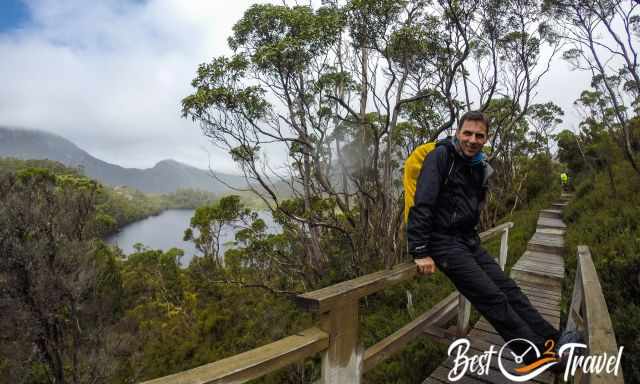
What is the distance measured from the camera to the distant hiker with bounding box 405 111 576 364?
63.0 inches

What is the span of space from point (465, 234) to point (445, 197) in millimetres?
276

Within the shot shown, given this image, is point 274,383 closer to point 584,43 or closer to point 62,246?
point 62,246

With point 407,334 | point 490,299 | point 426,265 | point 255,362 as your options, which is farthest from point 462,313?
point 255,362

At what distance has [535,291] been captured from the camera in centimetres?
402

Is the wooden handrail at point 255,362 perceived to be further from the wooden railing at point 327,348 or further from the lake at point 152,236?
the lake at point 152,236

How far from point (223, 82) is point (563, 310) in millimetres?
7011

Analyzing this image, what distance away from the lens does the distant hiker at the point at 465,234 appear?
63.0 inches

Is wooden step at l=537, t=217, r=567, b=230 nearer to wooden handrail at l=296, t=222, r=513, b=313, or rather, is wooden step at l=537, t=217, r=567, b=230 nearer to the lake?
wooden handrail at l=296, t=222, r=513, b=313

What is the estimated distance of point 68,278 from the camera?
10.6 meters

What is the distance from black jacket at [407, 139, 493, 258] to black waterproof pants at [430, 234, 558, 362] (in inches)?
3.4

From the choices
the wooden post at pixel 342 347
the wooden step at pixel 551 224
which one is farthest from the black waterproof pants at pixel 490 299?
the wooden step at pixel 551 224

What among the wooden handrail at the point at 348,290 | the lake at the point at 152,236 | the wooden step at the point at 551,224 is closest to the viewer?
the wooden handrail at the point at 348,290

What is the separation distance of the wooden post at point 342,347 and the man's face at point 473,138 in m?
1.10

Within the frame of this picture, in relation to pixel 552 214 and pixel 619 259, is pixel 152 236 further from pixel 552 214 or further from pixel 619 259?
pixel 619 259
